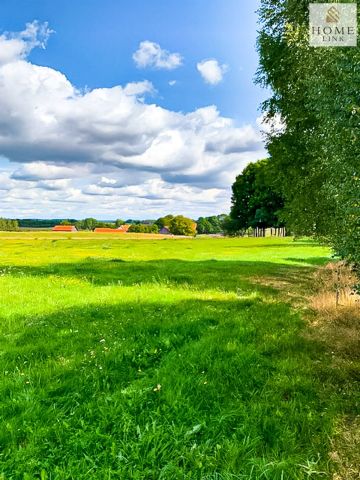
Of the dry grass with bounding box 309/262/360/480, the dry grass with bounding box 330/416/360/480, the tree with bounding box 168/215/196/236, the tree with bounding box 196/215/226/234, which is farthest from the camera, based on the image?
the tree with bounding box 196/215/226/234

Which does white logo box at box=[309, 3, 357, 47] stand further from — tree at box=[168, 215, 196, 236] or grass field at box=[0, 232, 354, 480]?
tree at box=[168, 215, 196, 236]

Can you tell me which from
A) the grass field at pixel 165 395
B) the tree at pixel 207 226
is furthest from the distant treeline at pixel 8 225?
the grass field at pixel 165 395

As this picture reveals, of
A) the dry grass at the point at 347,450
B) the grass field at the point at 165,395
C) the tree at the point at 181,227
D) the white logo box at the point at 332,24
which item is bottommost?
the dry grass at the point at 347,450

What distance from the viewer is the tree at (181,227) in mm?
158875

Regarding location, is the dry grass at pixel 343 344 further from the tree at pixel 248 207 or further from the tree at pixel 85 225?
the tree at pixel 85 225

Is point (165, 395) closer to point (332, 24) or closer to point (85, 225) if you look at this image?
point (332, 24)

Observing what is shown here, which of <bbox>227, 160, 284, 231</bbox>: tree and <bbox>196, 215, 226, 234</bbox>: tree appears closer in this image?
<bbox>227, 160, 284, 231</bbox>: tree

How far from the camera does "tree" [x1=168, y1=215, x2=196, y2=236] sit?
159 m

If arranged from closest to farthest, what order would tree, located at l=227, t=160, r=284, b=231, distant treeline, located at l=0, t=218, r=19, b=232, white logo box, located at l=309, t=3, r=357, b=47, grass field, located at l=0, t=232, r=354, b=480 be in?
1. grass field, located at l=0, t=232, r=354, b=480
2. white logo box, located at l=309, t=3, r=357, b=47
3. tree, located at l=227, t=160, r=284, b=231
4. distant treeline, located at l=0, t=218, r=19, b=232

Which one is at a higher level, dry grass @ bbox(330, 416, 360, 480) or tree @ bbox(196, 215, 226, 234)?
tree @ bbox(196, 215, 226, 234)

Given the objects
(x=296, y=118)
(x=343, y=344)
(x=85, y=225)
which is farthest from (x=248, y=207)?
(x=85, y=225)

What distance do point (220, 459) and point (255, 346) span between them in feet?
13.5

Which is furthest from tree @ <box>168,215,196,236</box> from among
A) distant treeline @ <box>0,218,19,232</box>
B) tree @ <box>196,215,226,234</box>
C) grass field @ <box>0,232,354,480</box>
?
grass field @ <box>0,232,354,480</box>

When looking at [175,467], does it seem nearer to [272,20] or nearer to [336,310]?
[336,310]
